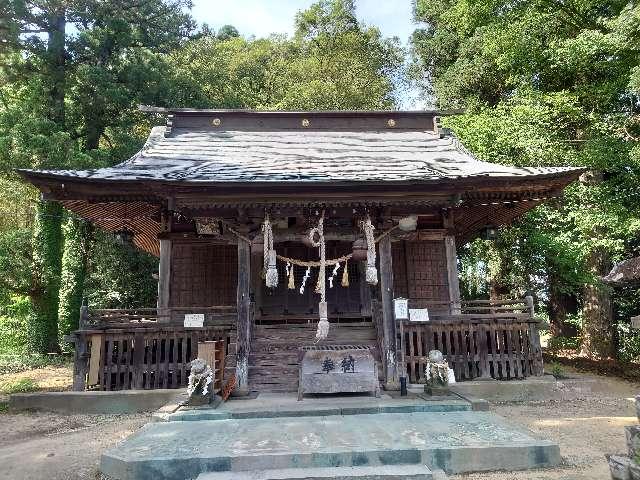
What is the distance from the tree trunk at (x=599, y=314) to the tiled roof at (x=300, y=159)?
6.26 metres

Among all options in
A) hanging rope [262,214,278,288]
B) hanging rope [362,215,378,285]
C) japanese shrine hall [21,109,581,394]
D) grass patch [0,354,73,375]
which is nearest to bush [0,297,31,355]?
grass patch [0,354,73,375]

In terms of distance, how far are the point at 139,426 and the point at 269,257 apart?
12.0ft

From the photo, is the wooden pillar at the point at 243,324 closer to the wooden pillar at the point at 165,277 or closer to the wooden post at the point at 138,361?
the wooden post at the point at 138,361

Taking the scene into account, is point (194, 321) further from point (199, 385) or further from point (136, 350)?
point (199, 385)

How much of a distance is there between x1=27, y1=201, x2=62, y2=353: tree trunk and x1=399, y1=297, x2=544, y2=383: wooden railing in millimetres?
13853

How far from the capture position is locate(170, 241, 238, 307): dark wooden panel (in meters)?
11.1

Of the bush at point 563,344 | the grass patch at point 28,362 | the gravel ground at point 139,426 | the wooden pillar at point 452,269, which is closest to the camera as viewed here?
the gravel ground at point 139,426

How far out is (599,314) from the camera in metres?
14.3

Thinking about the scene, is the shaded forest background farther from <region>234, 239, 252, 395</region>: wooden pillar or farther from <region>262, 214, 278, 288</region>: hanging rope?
<region>262, 214, 278, 288</region>: hanging rope

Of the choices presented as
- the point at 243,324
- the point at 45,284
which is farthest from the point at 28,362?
the point at 243,324

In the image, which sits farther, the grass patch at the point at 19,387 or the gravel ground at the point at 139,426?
the grass patch at the point at 19,387

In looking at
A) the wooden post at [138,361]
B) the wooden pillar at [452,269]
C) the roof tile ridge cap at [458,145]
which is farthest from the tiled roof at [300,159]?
the wooden post at [138,361]

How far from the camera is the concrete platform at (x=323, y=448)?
15.9 feet

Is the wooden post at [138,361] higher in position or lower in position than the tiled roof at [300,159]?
lower
